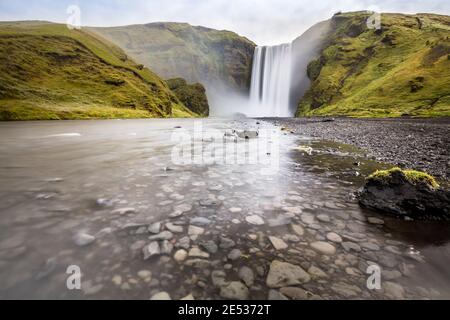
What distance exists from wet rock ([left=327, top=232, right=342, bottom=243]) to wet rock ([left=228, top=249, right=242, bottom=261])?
172 centimetres

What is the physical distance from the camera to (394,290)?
2.88 meters

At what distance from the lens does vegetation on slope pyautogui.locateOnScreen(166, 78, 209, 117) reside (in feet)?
628

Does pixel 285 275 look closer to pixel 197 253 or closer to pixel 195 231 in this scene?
Result: pixel 197 253

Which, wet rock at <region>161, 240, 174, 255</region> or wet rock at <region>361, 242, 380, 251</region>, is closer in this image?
wet rock at <region>161, 240, 174, 255</region>

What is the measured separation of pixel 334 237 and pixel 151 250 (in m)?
3.19

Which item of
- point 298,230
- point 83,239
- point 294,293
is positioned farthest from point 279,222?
point 83,239

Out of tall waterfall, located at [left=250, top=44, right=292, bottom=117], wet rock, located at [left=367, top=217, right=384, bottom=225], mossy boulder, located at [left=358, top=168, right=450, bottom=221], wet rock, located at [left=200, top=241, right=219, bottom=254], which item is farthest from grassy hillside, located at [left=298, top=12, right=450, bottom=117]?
wet rock, located at [left=200, top=241, right=219, bottom=254]

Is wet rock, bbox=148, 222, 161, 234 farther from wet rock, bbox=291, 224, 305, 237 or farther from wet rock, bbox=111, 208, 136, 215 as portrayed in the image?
wet rock, bbox=291, 224, 305, 237

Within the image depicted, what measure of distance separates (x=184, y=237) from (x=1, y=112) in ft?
253

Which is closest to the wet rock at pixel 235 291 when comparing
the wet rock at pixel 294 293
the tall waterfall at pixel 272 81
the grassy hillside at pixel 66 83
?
the wet rock at pixel 294 293

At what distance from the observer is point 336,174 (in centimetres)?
873

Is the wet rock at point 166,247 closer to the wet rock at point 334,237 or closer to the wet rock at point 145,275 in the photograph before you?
the wet rock at point 145,275
